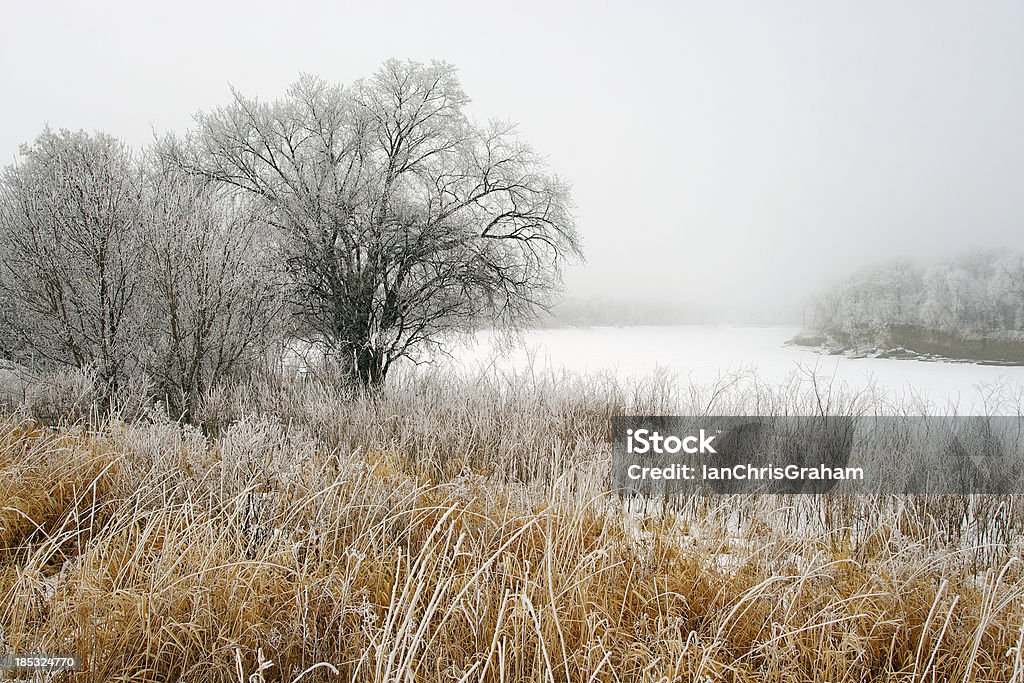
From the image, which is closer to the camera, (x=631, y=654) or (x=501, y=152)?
(x=631, y=654)

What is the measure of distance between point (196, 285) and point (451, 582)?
488cm

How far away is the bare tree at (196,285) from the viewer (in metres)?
5.48

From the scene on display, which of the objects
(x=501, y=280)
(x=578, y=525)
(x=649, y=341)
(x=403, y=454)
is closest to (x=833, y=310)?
(x=649, y=341)

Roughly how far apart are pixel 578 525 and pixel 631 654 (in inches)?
27.1

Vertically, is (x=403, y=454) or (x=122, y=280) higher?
(x=122, y=280)

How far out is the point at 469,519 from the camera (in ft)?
8.96

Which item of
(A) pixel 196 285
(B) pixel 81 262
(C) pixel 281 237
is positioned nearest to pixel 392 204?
A: (C) pixel 281 237

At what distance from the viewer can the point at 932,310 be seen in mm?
10531

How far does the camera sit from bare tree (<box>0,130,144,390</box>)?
522 cm

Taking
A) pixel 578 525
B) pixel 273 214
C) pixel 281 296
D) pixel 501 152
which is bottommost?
pixel 578 525

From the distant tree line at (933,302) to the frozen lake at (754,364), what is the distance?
45.3 inches

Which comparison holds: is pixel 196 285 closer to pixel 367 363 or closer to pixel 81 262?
pixel 81 262

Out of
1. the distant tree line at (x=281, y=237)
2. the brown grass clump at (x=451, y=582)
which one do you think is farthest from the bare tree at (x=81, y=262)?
the brown grass clump at (x=451, y=582)

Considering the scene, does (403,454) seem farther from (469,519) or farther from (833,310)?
(833,310)
